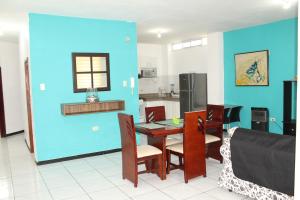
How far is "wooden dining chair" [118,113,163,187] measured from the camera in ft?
11.1

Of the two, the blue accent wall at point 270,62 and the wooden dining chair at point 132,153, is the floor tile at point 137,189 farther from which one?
the blue accent wall at point 270,62

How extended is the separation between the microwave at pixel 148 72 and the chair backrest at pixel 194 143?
480 cm

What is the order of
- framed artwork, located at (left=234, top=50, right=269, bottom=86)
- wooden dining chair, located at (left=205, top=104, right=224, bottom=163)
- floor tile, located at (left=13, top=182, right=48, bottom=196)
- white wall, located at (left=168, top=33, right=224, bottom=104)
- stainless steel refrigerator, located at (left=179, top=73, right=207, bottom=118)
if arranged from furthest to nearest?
stainless steel refrigerator, located at (left=179, top=73, right=207, bottom=118) → white wall, located at (left=168, top=33, right=224, bottom=104) → framed artwork, located at (left=234, top=50, right=269, bottom=86) → wooden dining chair, located at (left=205, top=104, right=224, bottom=163) → floor tile, located at (left=13, top=182, right=48, bottom=196)

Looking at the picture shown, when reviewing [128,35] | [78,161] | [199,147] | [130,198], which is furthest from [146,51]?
[130,198]

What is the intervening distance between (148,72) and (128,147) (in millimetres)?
5053

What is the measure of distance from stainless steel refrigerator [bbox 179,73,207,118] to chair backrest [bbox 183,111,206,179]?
3339mm

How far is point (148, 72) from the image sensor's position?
8383mm

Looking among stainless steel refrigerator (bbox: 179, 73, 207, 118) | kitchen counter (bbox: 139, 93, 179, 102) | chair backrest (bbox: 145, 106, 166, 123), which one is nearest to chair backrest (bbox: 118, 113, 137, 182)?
chair backrest (bbox: 145, 106, 166, 123)

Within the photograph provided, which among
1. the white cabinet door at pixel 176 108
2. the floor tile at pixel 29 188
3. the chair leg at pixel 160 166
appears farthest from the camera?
the white cabinet door at pixel 176 108

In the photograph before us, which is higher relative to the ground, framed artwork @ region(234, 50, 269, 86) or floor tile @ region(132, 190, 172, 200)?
framed artwork @ region(234, 50, 269, 86)

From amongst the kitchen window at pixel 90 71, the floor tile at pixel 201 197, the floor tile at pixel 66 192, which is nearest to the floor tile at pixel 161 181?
the floor tile at pixel 201 197

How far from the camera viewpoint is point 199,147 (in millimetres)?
3699

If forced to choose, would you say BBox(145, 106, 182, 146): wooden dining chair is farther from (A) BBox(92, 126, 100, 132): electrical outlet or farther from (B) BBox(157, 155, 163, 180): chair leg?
(A) BBox(92, 126, 100, 132): electrical outlet

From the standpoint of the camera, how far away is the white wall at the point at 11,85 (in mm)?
7172
